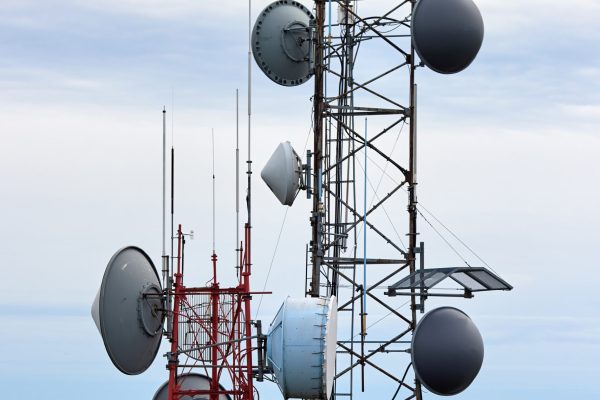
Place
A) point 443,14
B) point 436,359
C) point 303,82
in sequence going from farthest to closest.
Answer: point 303,82
point 443,14
point 436,359

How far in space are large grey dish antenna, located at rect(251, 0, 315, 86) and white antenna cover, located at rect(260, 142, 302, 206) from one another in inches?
88.3

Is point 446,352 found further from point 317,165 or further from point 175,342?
point 175,342

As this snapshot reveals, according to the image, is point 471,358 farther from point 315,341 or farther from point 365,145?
point 365,145

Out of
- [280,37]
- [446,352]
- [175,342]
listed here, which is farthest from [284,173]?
[446,352]

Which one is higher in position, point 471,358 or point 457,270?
point 457,270

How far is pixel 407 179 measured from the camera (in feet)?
95.3

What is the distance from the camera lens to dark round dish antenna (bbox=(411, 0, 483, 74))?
90.0ft

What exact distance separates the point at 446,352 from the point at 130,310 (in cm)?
699

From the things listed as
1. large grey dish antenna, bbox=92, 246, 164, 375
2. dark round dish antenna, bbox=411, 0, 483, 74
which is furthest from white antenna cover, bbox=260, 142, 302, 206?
dark round dish antenna, bbox=411, 0, 483, 74

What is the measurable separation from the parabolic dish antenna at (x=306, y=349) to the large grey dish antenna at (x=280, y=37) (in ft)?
22.8

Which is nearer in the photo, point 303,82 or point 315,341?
point 315,341

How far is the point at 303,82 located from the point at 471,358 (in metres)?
8.56

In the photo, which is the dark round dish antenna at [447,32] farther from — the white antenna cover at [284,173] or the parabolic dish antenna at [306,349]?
the parabolic dish antenna at [306,349]

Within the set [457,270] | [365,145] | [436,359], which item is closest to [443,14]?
[365,145]
